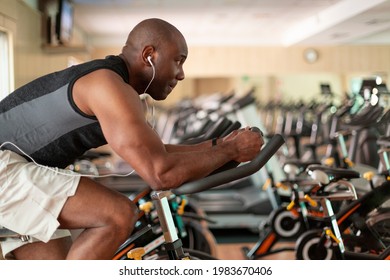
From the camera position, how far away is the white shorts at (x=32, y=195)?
1737mm

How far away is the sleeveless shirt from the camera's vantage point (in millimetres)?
1735

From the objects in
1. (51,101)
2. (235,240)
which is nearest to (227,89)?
(235,240)

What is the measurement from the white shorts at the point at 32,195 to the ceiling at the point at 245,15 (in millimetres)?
840

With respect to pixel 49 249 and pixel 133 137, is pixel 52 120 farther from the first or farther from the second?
pixel 49 249

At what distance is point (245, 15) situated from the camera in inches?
140

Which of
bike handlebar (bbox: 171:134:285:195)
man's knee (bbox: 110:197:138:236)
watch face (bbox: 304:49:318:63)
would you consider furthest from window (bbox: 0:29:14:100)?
watch face (bbox: 304:49:318:63)

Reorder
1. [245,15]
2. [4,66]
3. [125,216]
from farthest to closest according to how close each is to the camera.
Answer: [245,15], [4,66], [125,216]

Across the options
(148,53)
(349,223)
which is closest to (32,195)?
(148,53)

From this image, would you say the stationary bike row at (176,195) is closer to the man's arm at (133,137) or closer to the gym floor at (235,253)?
the man's arm at (133,137)

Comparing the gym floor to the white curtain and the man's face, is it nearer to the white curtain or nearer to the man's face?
the white curtain

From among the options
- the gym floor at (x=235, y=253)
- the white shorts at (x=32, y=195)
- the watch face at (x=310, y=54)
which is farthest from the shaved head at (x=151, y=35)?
the gym floor at (x=235, y=253)

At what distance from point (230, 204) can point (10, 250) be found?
13.1 ft

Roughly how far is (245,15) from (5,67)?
5.38 ft
